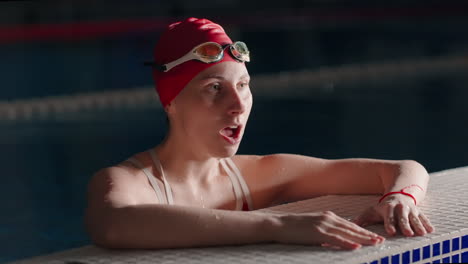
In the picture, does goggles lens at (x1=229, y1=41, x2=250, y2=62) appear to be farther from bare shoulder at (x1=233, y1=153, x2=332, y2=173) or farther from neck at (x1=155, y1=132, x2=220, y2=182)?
bare shoulder at (x1=233, y1=153, x2=332, y2=173)

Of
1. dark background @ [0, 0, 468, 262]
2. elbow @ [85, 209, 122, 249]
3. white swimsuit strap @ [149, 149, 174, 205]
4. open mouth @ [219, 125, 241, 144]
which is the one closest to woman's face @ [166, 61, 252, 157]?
open mouth @ [219, 125, 241, 144]

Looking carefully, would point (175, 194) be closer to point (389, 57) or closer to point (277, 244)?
point (277, 244)

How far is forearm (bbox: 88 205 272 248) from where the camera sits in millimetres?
2414

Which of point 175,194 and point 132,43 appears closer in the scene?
point 175,194

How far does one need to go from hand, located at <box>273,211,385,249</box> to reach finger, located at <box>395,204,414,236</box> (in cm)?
12

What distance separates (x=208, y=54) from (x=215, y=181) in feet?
1.67

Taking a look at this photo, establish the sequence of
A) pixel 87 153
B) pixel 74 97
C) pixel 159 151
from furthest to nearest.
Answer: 1. pixel 74 97
2. pixel 87 153
3. pixel 159 151

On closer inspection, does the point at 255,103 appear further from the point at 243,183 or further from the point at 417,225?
the point at 417,225

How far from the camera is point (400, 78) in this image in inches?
451

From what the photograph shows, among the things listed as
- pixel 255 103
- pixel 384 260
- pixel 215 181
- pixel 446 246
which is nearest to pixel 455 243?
pixel 446 246

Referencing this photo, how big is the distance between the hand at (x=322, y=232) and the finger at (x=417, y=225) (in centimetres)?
16

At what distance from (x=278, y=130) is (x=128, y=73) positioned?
4.73 meters

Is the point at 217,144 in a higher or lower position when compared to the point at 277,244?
higher

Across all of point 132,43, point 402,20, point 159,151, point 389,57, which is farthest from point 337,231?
point 402,20
